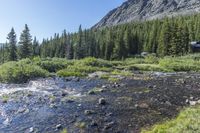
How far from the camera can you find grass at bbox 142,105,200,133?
1573 centimetres

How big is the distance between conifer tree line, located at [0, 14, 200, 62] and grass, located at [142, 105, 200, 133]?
73.2 metres

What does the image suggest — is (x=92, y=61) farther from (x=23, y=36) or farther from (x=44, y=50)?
(x=44, y=50)

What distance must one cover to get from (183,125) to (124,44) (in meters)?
104

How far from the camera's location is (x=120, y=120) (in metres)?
18.9

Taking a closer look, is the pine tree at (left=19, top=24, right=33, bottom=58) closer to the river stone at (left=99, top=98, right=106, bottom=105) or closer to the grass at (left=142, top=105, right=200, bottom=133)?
the river stone at (left=99, top=98, right=106, bottom=105)

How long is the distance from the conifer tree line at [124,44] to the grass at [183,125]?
240 ft

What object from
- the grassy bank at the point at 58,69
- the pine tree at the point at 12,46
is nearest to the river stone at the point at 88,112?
the grassy bank at the point at 58,69

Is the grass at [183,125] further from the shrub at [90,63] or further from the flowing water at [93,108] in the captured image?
the shrub at [90,63]

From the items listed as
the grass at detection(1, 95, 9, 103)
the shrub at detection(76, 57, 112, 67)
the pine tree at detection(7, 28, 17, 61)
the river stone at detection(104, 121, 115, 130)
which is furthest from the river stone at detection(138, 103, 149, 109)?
the pine tree at detection(7, 28, 17, 61)

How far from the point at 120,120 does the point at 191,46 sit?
8873 cm

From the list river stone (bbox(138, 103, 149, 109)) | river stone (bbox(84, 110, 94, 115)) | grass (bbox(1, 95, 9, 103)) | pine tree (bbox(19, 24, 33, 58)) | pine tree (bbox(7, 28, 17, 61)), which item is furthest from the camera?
pine tree (bbox(7, 28, 17, 61))

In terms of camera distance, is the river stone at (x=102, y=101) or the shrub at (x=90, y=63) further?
the shrub at (x=90, y=63)

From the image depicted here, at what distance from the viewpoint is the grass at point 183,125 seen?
51.6 ft

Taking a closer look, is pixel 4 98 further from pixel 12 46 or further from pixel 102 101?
pixel 12 46
